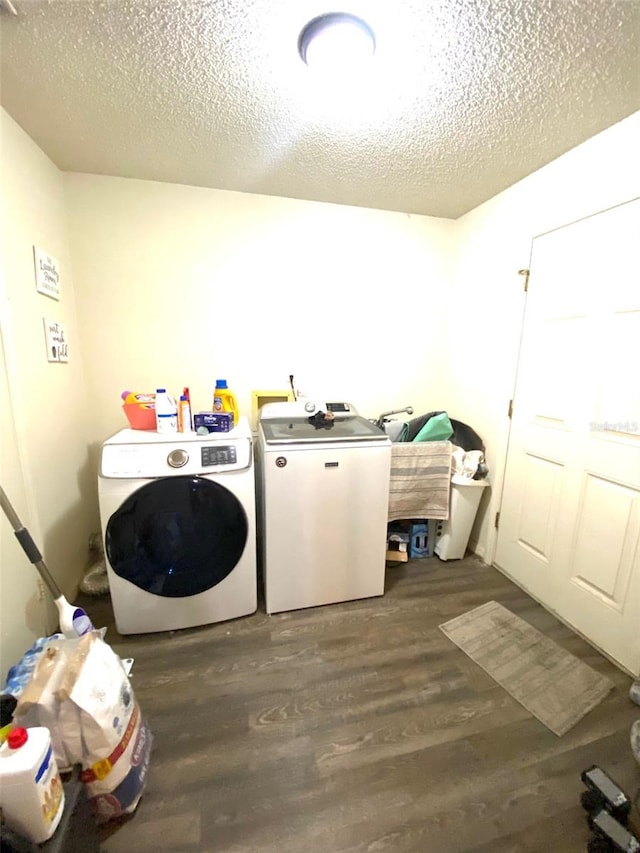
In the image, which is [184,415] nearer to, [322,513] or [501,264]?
[322,513]

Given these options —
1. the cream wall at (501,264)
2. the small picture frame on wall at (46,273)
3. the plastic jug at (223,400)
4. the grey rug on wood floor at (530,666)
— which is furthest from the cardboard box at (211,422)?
the cream wall at (501,264)

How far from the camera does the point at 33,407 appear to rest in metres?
1.50

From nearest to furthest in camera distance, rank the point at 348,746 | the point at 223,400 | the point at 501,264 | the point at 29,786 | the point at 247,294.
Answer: the point at 29,786 → the point at 348,746 → the point at 223,400 → the point at 501,264 → the point at 247,294

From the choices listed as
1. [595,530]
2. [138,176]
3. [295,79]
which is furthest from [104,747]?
[138,176]

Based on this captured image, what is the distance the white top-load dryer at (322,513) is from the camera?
1.66m

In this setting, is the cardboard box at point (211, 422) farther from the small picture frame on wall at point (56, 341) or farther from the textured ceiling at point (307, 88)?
the textured ceiling at point (307, 88)

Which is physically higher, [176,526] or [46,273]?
[46,273]

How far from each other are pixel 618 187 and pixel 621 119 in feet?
0.84

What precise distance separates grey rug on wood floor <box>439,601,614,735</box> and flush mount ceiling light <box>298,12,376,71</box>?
2.31 meters

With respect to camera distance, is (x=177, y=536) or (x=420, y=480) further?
(x=420, y=480)

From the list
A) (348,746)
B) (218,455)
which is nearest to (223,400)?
(218,455)

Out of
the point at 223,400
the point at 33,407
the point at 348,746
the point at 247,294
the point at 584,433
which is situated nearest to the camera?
the point at 348,746

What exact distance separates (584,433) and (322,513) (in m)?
1.30

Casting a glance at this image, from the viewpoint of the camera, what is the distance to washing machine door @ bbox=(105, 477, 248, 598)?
1490 millimetres
